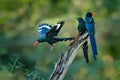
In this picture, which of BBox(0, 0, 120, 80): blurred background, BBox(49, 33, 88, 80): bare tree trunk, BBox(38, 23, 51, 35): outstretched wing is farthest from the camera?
BBox(0, 0, 120, 80): blurred background

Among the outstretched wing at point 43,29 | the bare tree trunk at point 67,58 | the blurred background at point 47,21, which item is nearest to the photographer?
the bare tree trunk at point 67,58

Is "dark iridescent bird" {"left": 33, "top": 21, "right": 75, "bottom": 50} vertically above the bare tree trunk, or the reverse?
"dark iridescent bird" {"left": 33, "top": 21, "right": 75, "bottom": 50}

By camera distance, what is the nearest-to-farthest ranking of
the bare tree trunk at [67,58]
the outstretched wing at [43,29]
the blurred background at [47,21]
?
the bare tree trunk at [67,58] < the outstretched wing at [43,29] < the blurred background at [47,21]

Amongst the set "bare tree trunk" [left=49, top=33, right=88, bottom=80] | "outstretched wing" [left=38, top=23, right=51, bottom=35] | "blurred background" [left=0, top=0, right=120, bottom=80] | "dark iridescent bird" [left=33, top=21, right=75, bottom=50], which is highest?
"blurred background" [left=0, top=0, right=120, bottom=80]

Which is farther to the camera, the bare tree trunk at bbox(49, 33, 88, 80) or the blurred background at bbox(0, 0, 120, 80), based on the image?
the blurred background at bbox(0, 0, 120, 80)

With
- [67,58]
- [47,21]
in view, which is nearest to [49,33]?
[67,58]

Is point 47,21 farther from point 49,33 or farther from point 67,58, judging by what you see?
point 67,58

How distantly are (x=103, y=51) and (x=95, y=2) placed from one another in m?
1.11

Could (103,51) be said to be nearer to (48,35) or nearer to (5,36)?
(5,36)

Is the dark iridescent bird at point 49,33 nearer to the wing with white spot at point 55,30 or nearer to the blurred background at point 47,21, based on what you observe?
the wing with white spot at point 55,30

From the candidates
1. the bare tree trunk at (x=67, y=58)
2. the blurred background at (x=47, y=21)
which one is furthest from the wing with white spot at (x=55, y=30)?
the blurred background at (x=47, y=21)

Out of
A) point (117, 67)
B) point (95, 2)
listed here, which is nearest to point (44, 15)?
point (95, 2)

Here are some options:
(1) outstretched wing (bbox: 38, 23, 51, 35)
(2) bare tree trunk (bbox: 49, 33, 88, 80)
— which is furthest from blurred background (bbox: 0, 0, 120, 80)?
(2) bare tree trunk (bbox: 49, 33, 88, 80)

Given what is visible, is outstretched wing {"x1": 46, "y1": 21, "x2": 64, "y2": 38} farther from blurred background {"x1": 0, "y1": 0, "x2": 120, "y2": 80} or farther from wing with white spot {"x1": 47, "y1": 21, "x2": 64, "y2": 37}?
blurred background {"x1": 0, "y1": 0, "x2": 120, "y2": 80}
